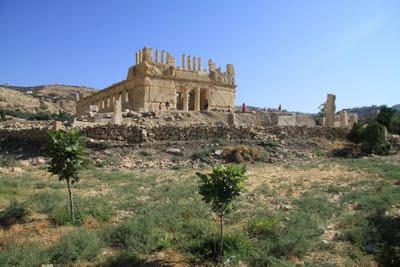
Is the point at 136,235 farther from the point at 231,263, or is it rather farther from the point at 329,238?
the point at 329,238

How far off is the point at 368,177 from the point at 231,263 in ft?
28.0

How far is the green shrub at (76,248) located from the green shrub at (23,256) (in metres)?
0.25

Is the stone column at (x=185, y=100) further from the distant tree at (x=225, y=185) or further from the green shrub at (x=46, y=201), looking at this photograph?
the distant tree at (x=225, y=185)

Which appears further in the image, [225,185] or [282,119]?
[282,119]

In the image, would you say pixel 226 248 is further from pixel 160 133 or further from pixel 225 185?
pixel 160 133

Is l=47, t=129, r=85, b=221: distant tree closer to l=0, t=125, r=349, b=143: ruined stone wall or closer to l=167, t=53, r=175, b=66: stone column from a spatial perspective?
l=0, t=125, r=349, b=143: ruined stone wall

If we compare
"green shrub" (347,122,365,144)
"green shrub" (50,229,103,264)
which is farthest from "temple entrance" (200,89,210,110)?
"green shrub" (50,229,103,264)

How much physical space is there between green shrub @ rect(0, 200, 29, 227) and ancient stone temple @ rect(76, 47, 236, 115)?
1929 cm

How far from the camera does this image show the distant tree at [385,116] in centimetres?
2788

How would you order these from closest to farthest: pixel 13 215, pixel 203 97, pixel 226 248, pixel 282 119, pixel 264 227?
pixel 226 248
pixel 264 227
pixel 13 215
pixel 282 119
pixel 203 97

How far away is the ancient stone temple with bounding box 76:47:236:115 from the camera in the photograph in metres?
31.2

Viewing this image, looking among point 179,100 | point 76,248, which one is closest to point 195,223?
point 76,248

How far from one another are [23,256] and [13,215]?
258 cm

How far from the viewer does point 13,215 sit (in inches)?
428
